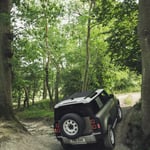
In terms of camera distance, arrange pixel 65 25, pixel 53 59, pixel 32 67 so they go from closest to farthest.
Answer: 1. pixel 32 67
2. pixel 53 59
3. pixel 65 25

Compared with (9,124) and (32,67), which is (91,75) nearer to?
(32,67)

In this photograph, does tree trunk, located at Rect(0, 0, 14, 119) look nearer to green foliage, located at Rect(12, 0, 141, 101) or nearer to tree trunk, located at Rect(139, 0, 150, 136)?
tree trunk, located at Rect(139, 0, 150, 136)

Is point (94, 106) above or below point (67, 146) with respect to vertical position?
above

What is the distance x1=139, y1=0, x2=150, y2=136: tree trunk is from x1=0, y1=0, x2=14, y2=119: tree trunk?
5.55 metres

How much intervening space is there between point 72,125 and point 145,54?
3.30 meters

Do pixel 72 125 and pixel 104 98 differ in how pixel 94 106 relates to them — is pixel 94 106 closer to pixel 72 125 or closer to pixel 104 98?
pixel 72 125

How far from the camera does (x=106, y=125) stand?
360 inches

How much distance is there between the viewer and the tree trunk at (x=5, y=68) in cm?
1191

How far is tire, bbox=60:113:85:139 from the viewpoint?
866cm

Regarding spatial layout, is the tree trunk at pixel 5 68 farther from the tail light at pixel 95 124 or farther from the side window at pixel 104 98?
the tail light at pixel 95 124

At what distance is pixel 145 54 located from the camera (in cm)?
925

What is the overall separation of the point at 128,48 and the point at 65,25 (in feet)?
56.4

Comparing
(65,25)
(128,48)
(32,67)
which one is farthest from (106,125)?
(65,25)

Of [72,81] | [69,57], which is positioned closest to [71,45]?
[69,57]
